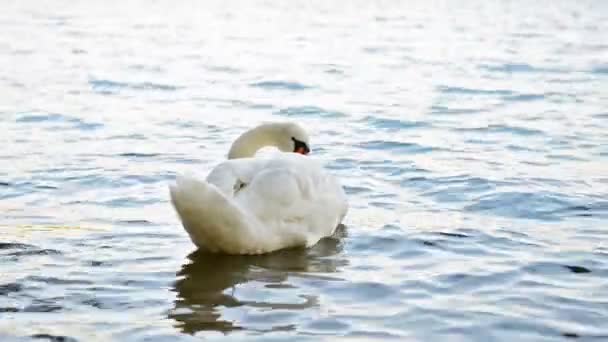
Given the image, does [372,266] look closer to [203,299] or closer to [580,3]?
[203,299]

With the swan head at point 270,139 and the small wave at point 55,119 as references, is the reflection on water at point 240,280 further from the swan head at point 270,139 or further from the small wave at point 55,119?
the small wave at point 55,119

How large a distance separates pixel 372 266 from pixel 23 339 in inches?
100

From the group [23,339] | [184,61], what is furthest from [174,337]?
[184,61]

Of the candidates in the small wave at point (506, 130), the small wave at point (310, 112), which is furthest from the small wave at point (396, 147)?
the small wave at point (310, 112)

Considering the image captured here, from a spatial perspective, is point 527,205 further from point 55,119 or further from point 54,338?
point 55,119

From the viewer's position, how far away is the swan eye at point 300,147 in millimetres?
9891

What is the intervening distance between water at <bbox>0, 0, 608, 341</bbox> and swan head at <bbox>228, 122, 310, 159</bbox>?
66 cm

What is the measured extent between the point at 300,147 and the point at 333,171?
1.36 metres

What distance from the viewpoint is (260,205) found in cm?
800

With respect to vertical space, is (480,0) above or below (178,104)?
above

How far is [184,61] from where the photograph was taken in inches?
763

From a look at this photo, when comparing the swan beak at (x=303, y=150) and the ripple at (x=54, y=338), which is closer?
the ripple at (x=54, y=338)

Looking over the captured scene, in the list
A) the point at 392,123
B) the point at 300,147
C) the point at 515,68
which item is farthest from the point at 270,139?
the point at 515,68

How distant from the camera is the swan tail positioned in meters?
7.43
